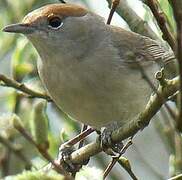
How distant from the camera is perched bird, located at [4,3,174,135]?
4.43 meters

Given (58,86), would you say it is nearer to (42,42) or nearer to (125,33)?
(42,42)

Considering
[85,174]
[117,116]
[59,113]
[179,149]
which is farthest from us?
[59,113]

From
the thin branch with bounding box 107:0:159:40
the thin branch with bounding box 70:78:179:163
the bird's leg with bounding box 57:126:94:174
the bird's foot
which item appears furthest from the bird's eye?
the thin branch with bounding box 70:78:179:163

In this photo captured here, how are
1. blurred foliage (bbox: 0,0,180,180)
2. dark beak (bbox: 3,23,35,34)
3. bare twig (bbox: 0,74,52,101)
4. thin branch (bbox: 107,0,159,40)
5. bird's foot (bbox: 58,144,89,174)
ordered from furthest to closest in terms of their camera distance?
thin branch (bbox: 107,0,159,40) < dark beak (bbox: 3,23,35,34) < bird's foot (bbox: 58,144,89,174) < bare twig (bbox: 0,74,52,101) < blurred foliage (bbox: 0,0,180,180)

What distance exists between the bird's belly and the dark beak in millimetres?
384

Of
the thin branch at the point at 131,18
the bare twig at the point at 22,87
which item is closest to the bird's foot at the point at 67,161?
the bare twig at the point at 22,87

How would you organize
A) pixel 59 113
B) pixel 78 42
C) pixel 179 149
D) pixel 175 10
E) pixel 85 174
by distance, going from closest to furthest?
pixel 175 10
pixel 85 174
pixel 179 149
pixel 78 42
pixel 59 113

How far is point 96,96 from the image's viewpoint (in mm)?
4398

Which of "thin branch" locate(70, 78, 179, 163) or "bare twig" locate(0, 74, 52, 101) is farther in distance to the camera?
"bare twig" locate(0, 74, 52, 101)

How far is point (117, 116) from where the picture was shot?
4551 millimetres

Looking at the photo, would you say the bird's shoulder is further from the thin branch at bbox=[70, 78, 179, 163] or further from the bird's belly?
the thin branch at bbox=[70, 78, 179, 163]

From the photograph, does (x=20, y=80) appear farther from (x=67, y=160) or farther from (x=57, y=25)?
(x=67, y=160)

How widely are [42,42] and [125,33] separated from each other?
1.05m

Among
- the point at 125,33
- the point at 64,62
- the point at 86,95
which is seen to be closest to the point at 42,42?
the point at 64,62
